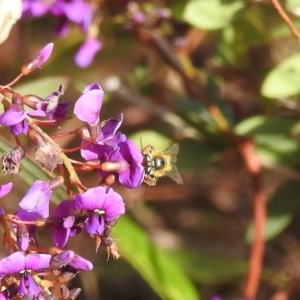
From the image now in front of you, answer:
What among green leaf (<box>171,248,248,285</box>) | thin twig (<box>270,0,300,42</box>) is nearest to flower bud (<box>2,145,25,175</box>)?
thin twig (<box>270,0,300,42</box>)

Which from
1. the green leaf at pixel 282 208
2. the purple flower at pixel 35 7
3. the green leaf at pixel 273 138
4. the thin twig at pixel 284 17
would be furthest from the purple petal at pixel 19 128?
the green leaf at pixel 282 208

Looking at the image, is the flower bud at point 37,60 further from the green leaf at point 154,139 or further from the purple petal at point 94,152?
the green leaf at point 154,139

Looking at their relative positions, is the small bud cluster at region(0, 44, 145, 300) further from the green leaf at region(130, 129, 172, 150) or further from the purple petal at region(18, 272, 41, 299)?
the green leaf at region(130, 129, 172, 150)

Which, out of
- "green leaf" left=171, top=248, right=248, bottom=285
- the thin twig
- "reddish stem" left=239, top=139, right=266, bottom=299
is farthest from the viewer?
"green leaf" left=171, top=248, right=248, bottom=285

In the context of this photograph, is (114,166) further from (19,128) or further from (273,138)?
(273,138)

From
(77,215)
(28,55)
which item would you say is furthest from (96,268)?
(77,215)

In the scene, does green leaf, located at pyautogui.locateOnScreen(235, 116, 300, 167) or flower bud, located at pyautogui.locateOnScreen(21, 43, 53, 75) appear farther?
green leaf, located at pyautogui.locateOnScreen(235, 116, 300, 167)
